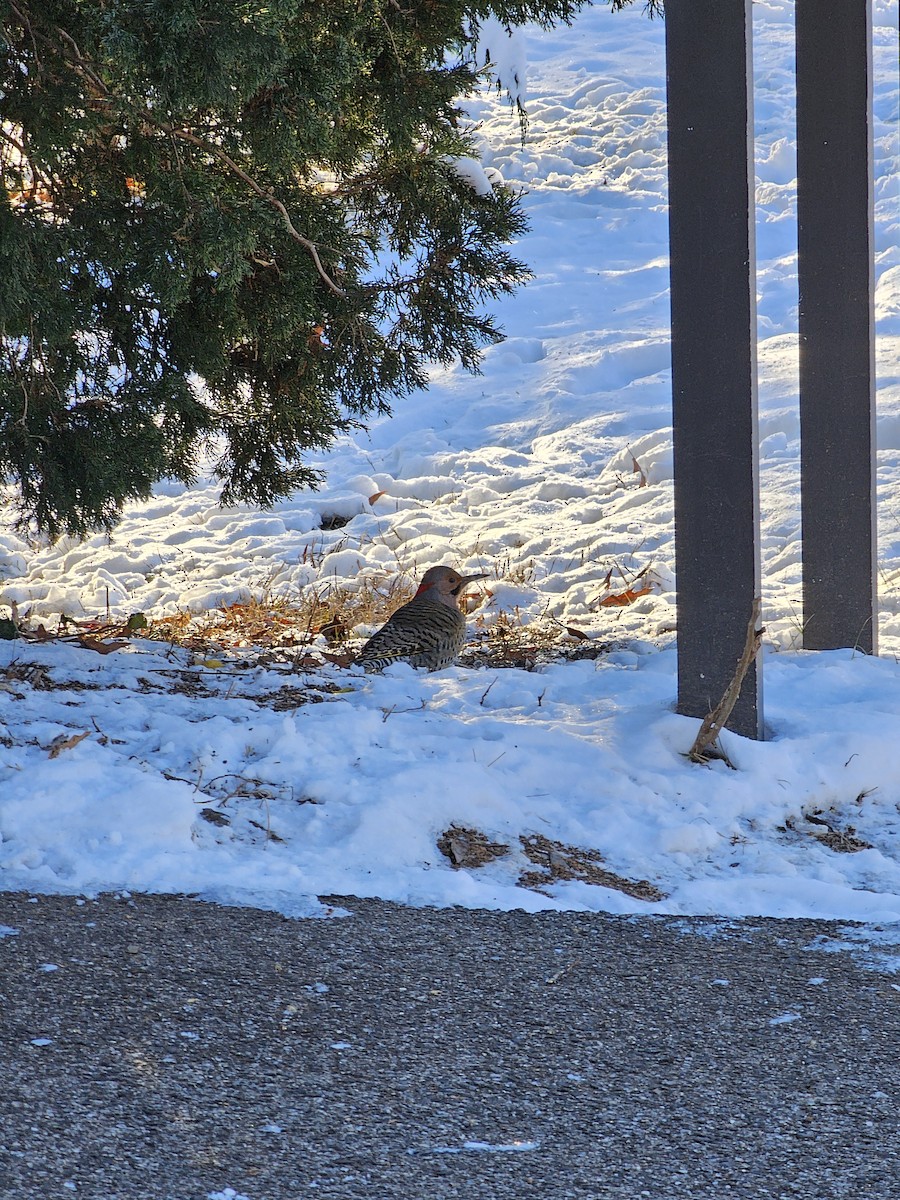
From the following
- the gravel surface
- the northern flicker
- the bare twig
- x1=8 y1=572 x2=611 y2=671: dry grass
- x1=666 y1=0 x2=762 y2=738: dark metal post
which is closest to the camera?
the gravel surface

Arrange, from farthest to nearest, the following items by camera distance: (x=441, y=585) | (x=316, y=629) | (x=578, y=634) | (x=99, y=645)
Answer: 1. (x=316, y=629)
2. (x=578, y=634)
3. (x=441, y=585)
4. (x=99, y=645)

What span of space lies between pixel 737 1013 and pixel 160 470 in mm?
3695

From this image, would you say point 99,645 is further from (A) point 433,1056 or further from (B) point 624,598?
(A) point 433,1056

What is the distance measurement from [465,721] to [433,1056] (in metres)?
2.06

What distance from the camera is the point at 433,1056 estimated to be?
7.95 feet

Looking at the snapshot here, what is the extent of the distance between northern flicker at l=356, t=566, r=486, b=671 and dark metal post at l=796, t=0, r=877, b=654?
1.62 m

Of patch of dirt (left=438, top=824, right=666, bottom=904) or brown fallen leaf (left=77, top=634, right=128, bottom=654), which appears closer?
patch of dirt (left=438, top=824, right=666, bottom=904)

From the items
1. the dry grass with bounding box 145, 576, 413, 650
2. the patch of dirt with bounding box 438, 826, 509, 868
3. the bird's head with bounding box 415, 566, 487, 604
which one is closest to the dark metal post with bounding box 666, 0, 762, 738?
the patch of dirt with bounding box 438, 826, 509, 868

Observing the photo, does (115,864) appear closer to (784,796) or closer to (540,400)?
(784,796)

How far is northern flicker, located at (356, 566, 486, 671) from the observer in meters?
5.43

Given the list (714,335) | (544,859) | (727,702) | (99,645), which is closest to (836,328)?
(714,335)

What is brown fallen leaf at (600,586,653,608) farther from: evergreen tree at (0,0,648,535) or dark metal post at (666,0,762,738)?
dark metal post at (666,0,762,738)

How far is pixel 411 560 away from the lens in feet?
27.3

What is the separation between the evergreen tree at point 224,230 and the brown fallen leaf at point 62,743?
146 centimetres
